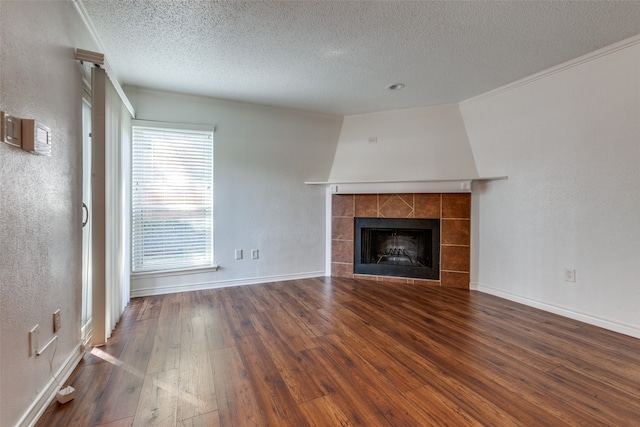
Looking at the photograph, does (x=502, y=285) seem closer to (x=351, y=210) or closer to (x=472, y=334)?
(x=472, y=334)

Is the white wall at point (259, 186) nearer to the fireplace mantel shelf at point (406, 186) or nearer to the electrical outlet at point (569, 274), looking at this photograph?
the fireplace mantel shelf at point (406, 186)

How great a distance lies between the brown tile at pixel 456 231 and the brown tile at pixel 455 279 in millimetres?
411

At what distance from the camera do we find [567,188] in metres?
2.72

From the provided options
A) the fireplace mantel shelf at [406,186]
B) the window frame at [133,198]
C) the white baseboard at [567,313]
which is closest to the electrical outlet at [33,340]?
the window frame at [133,198]

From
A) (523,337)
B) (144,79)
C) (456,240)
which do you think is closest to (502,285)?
(456,240)

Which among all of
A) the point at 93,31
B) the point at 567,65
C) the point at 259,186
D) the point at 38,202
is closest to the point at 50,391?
the point at 38,202

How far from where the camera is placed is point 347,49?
7.82ft

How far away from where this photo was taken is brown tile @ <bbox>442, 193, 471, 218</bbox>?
3682 mm

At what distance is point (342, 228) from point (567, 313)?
2668mm

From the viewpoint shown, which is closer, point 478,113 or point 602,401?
point 602,401

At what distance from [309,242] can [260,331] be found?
1.92m

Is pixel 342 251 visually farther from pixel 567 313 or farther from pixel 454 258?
pixel 567 313

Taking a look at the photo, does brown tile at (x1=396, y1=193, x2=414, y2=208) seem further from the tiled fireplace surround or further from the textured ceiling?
the textured ceiling

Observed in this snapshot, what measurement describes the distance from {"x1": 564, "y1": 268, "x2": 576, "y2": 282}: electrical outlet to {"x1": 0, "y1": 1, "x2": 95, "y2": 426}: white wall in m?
4.05
